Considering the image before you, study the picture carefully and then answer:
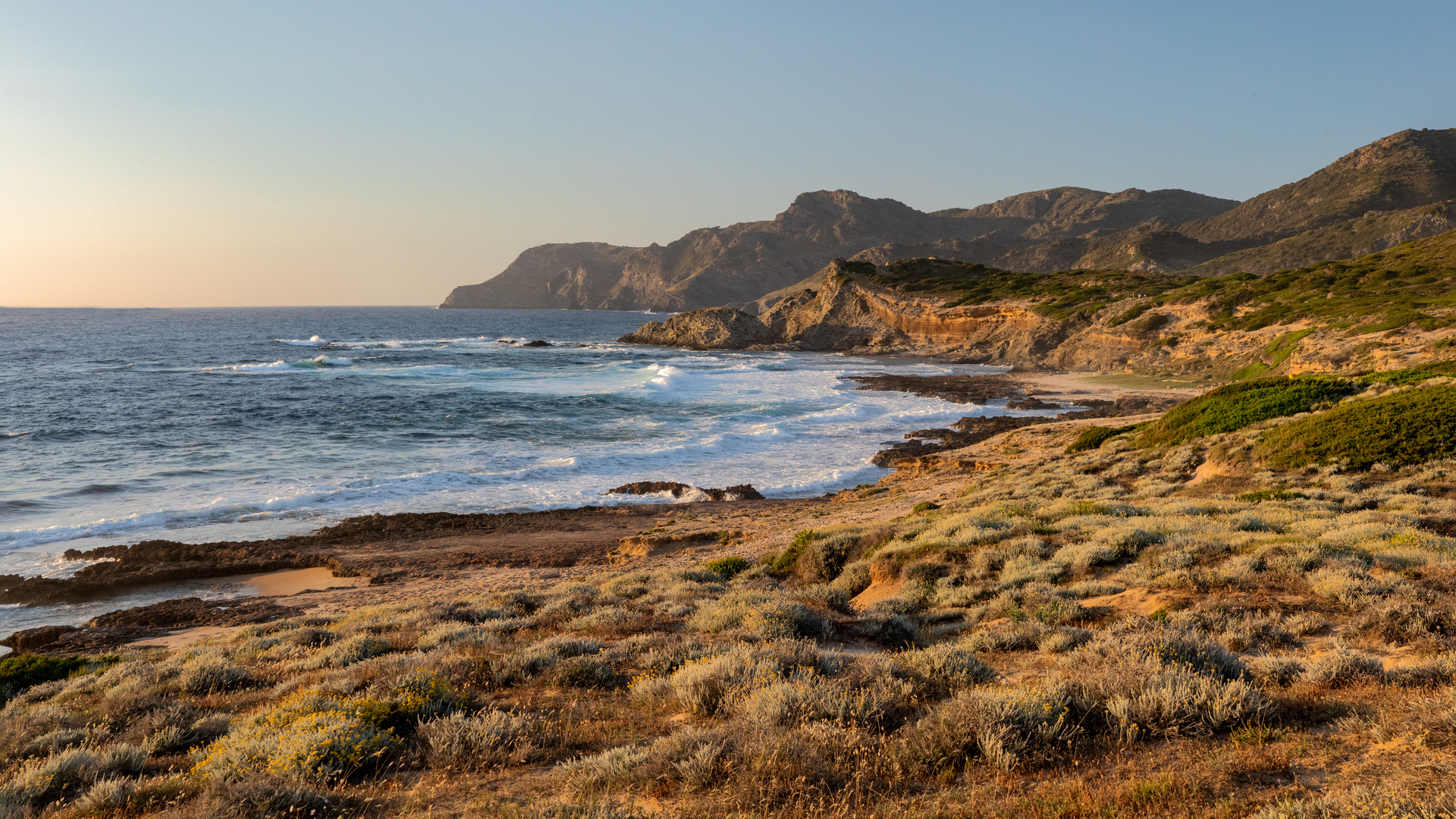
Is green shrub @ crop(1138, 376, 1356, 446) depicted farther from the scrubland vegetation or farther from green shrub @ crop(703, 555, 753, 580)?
green shrub @ crop(703, 555, 753, 580)

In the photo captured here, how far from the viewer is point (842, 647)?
766 centimetres

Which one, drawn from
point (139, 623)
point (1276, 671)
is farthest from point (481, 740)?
point (139, 623)

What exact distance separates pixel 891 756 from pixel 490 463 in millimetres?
26165

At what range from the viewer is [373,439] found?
105 ft

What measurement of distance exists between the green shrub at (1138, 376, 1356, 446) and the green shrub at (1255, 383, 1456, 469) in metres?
2.21

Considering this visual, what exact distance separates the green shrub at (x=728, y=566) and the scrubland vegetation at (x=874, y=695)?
1504mm

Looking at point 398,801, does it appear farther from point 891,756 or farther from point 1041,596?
point 1041,596

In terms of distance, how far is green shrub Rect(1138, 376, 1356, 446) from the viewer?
18.1 meters

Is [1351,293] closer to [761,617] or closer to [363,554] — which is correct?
[761,617]

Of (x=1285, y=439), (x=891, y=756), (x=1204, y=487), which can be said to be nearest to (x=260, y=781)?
(x=891, y=756)

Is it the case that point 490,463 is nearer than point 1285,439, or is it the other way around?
point 1285,439

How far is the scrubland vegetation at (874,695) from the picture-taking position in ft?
13.6

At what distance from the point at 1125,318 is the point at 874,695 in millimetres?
63190

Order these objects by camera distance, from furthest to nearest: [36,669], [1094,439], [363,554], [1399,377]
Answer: [1094,439] < [1399,377] < [363,554] < [36,669]
